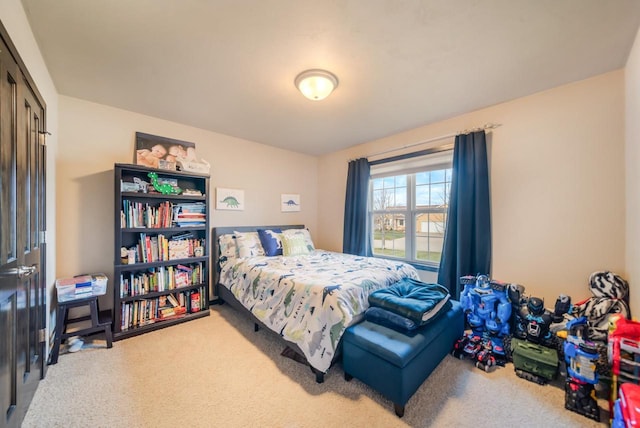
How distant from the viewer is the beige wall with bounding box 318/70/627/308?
196cm

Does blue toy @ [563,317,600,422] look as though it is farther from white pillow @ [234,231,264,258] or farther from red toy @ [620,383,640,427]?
white pillow @ [234,231,264,258]

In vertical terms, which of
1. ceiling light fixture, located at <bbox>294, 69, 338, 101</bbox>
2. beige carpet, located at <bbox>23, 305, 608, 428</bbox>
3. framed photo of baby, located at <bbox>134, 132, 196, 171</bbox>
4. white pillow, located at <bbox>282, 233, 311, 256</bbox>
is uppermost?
ceiling light fixture, located at <bbox>294, 69, 338, 101</bbox>

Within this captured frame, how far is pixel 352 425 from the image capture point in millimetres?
1377

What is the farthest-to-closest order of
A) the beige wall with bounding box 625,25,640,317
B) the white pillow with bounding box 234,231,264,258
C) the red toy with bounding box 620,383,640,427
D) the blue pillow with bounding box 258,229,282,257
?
the blue pillow with bounding box 258,229,282,257 → the white pillow with bounding box 234,231,264,258 → the beige wall with bounding box 625,25,640,317 → the red toy with bounding box 620,383,640,427

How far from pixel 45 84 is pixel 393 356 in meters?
3.35

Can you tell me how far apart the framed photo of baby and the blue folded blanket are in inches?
103

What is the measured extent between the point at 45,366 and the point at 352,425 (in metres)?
2.33

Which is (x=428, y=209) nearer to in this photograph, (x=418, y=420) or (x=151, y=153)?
(x=418, y=420)

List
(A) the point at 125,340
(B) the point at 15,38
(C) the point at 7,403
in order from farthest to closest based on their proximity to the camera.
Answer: (A) the point at 125,340 → (B) the point at 15,38 → (C) the point at 7,403

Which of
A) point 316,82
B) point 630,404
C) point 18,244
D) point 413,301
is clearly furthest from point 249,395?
point 316,82

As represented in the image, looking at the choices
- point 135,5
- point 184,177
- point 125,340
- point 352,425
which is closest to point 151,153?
point 184,177

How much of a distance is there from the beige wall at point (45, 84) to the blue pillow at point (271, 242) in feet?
6.60

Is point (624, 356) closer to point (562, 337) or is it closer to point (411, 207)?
point (562, 337)

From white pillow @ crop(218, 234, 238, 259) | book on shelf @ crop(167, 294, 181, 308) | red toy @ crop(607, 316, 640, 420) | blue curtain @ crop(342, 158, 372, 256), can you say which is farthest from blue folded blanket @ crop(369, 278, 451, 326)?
book on shelf @ crop(167, 294, 181, 308)
